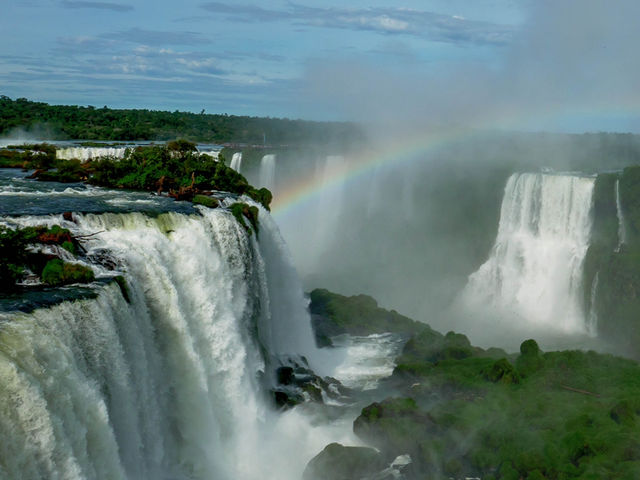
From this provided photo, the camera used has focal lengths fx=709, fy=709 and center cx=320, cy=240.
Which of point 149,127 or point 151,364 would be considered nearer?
point 151,364

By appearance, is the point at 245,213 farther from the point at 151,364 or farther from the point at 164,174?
the point at 151,364

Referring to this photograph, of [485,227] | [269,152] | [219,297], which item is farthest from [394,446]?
[269,152]

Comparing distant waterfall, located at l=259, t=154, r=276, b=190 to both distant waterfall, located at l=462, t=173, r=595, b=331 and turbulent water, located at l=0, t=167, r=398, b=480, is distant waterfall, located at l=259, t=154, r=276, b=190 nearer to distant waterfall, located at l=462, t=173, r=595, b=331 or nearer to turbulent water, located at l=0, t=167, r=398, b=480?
distant waterfall, located at l=462, t=173, r=595, b=331

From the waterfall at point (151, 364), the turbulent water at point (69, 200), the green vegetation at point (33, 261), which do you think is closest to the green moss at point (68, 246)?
the green vegetation at point (33, 261)

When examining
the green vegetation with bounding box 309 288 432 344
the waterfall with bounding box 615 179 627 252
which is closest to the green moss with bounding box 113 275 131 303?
the green vegetation with bounding box 309 288 432 344

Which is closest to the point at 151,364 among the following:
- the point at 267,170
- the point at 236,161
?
the point at 236,161

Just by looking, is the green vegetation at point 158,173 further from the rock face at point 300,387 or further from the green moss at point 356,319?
the rock face at point 300,387
